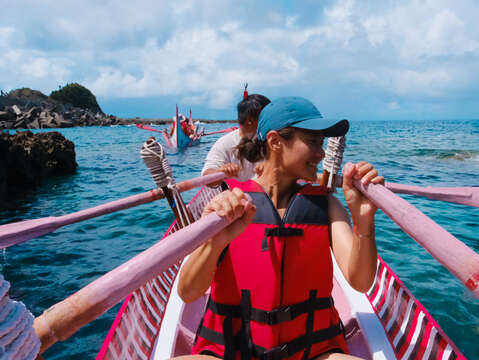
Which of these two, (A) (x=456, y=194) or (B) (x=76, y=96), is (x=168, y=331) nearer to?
(A) (x=456, y=194)

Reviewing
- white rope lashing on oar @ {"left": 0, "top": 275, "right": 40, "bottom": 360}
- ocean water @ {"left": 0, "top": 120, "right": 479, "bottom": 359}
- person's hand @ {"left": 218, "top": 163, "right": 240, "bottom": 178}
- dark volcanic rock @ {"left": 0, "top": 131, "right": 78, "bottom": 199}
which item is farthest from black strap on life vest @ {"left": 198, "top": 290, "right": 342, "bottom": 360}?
dark volcanic rock @ {"left": 0, "top": 131, "right": 78, "bottom": 199}

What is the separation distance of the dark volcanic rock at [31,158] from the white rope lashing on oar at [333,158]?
1019cm

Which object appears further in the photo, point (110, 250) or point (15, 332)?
point (110, 250)

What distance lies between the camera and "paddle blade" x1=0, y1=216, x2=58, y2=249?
1.11 metres

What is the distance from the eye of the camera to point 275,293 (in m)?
1.62

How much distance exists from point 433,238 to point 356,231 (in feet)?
2.25

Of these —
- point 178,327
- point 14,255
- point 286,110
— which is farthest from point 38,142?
point 286,110

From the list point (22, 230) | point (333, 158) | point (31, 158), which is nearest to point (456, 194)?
point (333, 158)

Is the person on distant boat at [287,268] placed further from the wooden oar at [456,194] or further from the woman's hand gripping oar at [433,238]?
the wooden oar at [456,194]

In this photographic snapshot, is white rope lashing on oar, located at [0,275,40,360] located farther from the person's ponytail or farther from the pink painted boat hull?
the person's ponytail

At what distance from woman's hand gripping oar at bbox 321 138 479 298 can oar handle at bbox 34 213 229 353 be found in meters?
0.67

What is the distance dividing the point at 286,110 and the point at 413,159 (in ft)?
55.6


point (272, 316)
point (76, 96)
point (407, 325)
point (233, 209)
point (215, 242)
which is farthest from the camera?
point (76, 96)

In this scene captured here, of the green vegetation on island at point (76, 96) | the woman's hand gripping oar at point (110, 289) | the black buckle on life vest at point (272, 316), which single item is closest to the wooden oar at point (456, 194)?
the black buckle on life vest at point (272, 316)
